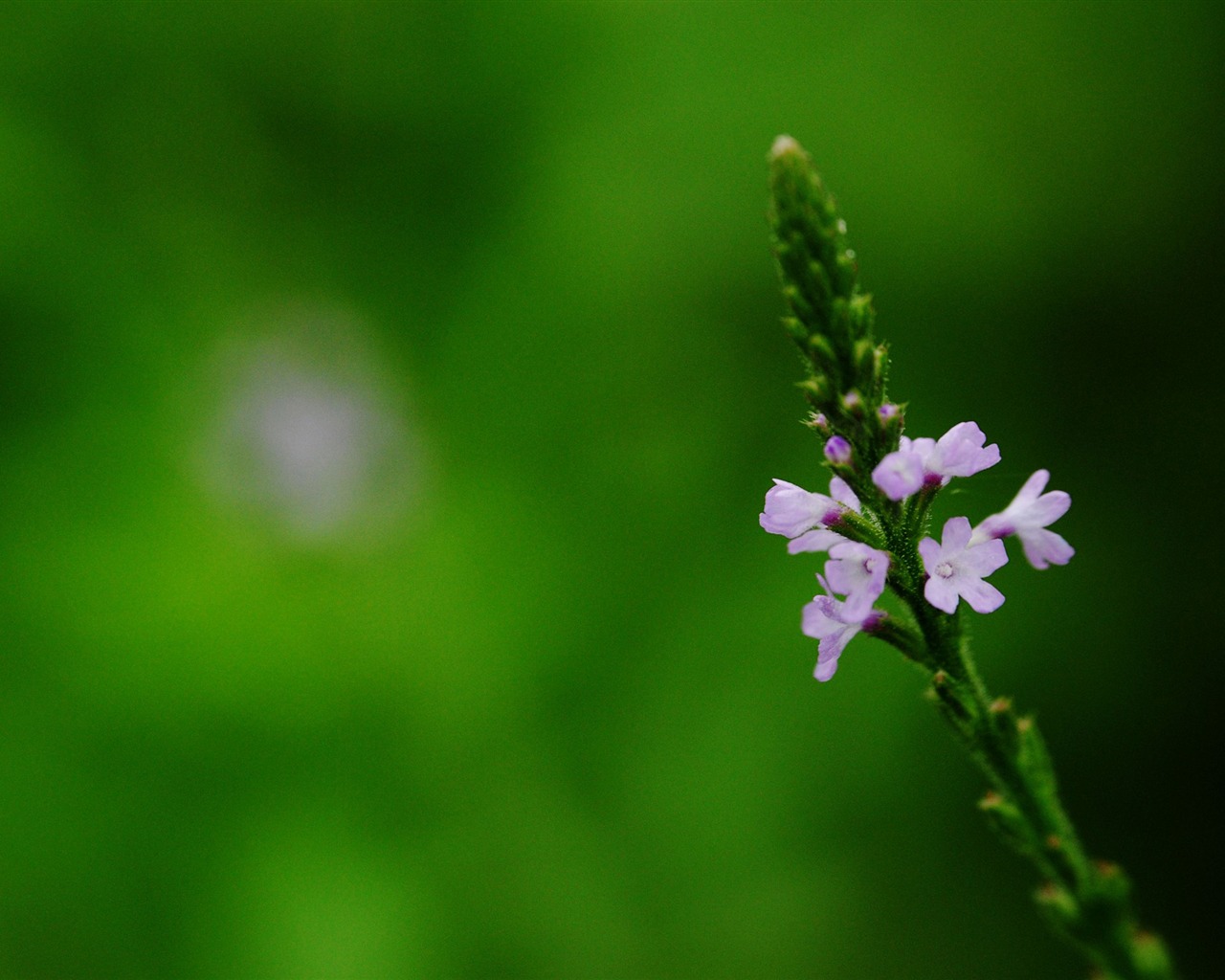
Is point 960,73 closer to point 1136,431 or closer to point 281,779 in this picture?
point 1136,431

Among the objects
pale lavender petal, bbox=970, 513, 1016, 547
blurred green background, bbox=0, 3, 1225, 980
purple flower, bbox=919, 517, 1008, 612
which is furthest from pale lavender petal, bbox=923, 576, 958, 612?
blurred green background, bbox=0, 3, 1225, 980

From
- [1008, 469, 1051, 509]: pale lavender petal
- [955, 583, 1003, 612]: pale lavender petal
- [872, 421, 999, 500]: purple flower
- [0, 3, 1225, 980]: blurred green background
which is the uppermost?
[0, 3, 1225, 980]: blurred green background

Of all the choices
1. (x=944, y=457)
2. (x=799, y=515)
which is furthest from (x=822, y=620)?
(x=944, y=457)

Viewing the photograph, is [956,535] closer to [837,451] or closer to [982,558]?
[982,558]

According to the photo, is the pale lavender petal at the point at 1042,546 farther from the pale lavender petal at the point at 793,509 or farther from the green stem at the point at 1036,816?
the pale lavender petal at the point at 793,509

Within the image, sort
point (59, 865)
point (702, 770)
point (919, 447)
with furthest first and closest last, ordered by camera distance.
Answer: point (702, 770) → point (59, 865) → point (919, 447)

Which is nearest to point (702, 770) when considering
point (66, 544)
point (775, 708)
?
point (775, 708)

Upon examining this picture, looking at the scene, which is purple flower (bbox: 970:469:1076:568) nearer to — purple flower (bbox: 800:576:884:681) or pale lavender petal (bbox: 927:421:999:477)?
pale lavender petal (bbox: 927:421:999:477)
